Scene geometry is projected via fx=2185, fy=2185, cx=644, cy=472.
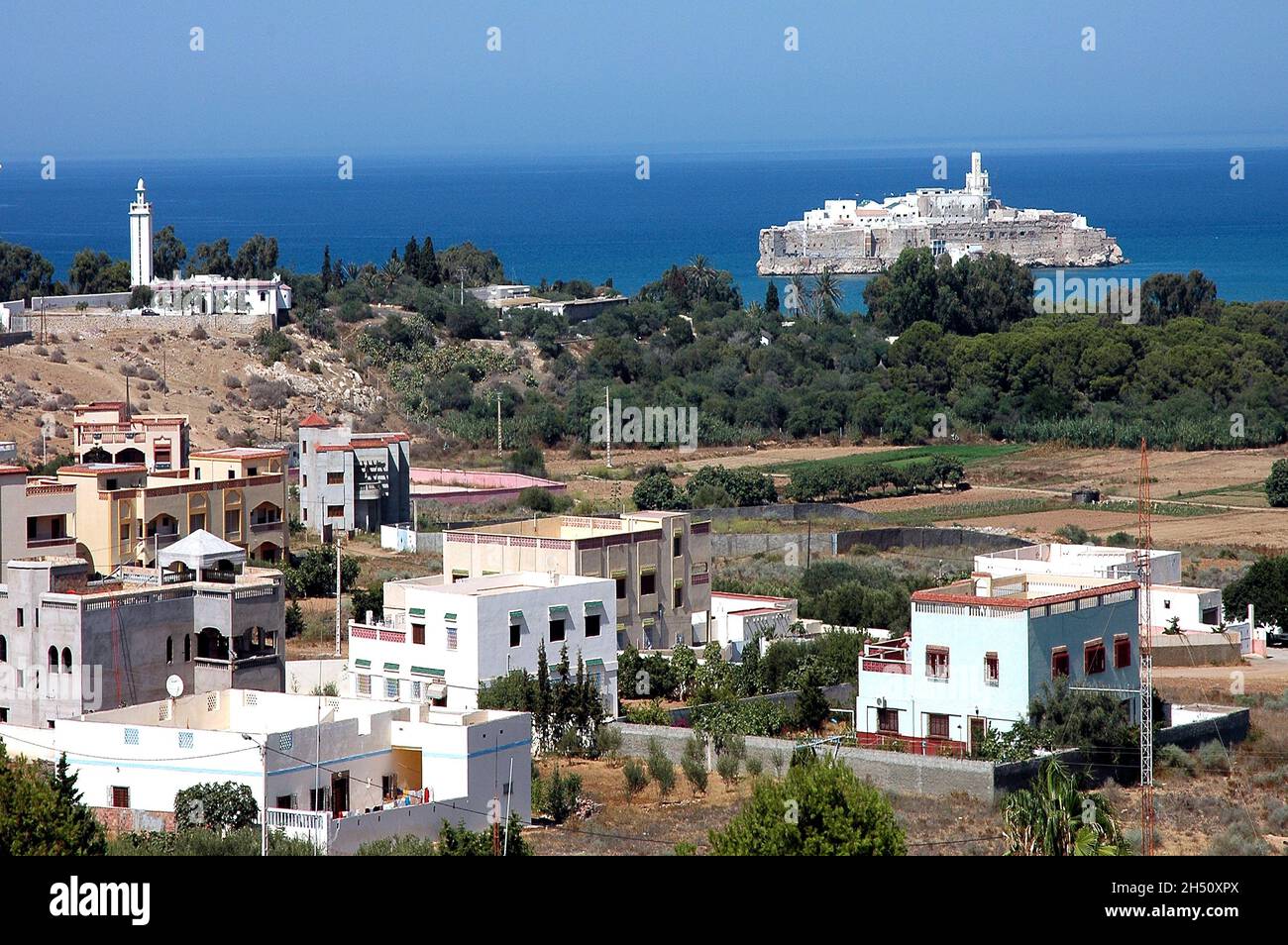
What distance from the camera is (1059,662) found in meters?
26.6

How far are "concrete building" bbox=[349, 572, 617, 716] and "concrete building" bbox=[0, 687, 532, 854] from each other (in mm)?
4218

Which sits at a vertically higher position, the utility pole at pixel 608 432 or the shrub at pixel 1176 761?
the utility pole at pixel 608 432

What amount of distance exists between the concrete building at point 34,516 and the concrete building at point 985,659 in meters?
15.0

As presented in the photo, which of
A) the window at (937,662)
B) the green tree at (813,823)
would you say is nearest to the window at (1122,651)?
the window at (937,662)

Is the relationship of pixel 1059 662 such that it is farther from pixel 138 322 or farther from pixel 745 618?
pixel 138 322

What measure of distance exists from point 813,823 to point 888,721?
27.1 feet

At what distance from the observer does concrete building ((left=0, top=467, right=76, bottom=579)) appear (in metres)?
35.4

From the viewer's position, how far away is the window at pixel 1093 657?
88.8 ft

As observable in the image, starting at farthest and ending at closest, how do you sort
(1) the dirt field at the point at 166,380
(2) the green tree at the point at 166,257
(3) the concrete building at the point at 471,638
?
(2) the green tree at the point at 166,257 < (1) the dirt field at the point at 166,380 < (3) the concrete building at the point at 471,638

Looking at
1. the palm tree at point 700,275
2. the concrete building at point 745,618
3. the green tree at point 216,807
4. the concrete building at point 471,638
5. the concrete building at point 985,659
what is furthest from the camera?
the palm tree at point 700,275

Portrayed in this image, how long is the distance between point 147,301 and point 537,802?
5006 cm

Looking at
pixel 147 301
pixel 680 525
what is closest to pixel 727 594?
pixel 680 525

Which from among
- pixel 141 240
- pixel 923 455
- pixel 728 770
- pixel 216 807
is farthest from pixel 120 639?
pixel 141 240

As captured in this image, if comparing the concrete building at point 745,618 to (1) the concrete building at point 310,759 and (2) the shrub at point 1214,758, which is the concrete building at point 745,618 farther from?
(1) the concrete building at point 310,759
